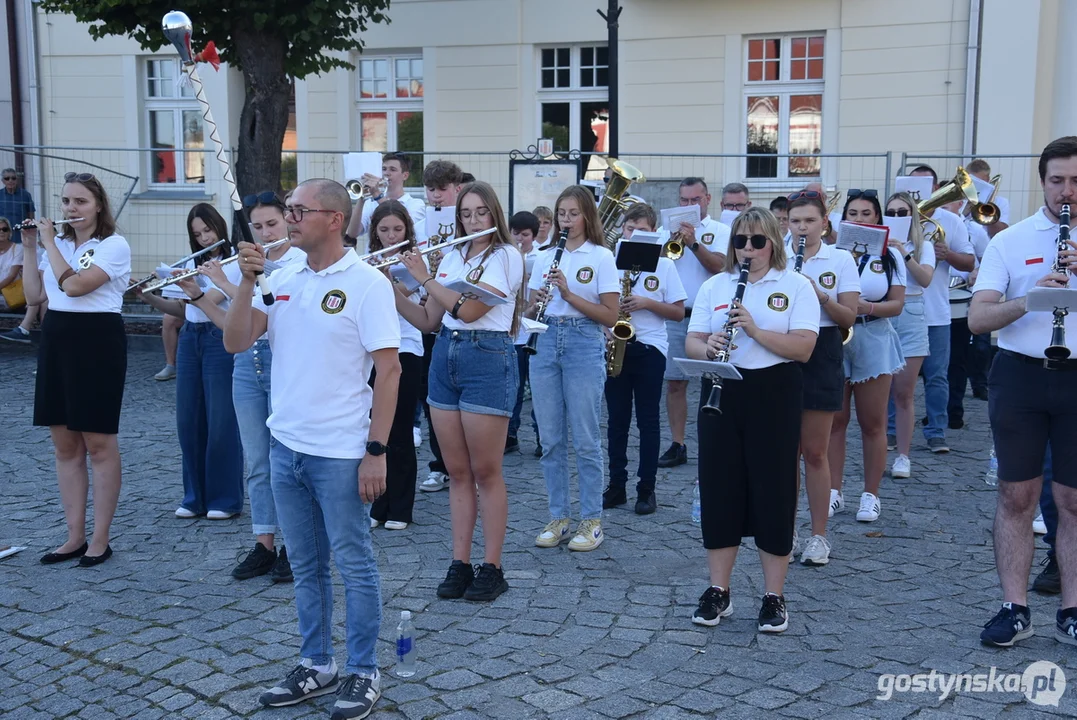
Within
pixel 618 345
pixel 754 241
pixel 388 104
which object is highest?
pixel 388 104

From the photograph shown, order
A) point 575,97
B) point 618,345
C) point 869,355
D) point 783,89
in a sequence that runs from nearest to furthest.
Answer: point 869,355
point 618,345
point 783,89
point 575,97

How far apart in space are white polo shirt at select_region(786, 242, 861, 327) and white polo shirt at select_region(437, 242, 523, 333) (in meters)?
1.46

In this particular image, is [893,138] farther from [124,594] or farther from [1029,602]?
[124,594]

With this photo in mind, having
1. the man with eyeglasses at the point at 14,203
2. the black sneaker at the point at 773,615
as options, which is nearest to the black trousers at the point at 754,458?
the black sneaker at the point at 773,615

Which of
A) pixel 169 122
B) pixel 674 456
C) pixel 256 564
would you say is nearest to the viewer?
pixel 256 564

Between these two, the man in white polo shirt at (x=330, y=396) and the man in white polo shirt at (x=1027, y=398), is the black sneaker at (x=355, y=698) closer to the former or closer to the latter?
the man in white polo shirt at (x=330, y=396)

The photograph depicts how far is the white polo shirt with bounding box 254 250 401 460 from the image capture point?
404 centimetres

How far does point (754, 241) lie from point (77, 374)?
11.6 feet

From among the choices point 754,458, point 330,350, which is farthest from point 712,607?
point 330,350

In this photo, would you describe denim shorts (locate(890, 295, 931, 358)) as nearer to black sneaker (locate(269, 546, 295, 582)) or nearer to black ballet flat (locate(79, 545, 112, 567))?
black sneaker (locate(269, 546, 295, 582))

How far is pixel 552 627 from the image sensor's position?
499 cm

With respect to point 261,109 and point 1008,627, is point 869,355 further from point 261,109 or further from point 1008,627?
point 261,109

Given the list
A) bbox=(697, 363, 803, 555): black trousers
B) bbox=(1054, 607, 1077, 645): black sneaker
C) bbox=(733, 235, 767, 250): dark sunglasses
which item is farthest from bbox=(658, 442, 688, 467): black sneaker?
bbox=(1054, 607, 1077, 645): black sneaker

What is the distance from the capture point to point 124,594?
548 centimetres
